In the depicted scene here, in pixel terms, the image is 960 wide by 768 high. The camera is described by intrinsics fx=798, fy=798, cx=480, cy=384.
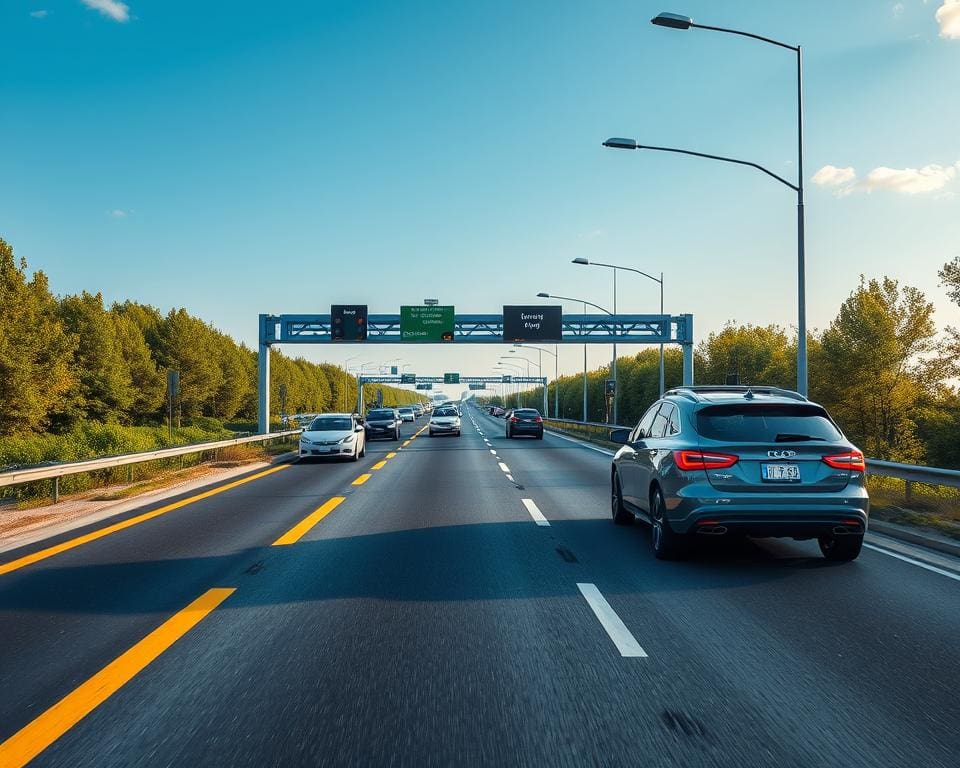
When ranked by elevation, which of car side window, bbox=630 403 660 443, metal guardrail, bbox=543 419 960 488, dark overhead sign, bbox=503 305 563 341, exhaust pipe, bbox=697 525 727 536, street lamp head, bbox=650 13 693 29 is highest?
street lamp head, bbox=650 13 693 29

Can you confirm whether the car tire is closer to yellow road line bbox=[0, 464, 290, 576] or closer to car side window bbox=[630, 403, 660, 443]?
car side window bbox=[630, 403, 660, 443]

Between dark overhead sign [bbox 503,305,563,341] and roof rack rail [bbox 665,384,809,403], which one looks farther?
dark overhead sign [bbox 503,305,563,341]

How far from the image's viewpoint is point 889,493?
41.2 ft

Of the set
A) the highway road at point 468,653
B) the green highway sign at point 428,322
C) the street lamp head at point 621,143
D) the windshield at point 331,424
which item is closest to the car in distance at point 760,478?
the highway road at point 468,653

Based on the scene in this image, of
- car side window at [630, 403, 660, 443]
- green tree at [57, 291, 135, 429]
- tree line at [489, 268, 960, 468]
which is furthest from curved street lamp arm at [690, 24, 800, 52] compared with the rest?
green tree at [57, 291, 135, 429]

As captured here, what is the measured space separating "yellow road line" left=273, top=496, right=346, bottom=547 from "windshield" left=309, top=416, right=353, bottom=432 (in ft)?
36.0

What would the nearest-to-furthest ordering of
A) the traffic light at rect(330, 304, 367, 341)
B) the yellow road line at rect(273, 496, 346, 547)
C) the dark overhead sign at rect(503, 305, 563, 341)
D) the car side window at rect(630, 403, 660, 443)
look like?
the yellow road line at rect(273, 496, 346, 547) → the car side window at rect(630, 403, 660, 443) → the traffic light at rect(330, 304, 367, 341) → the dark overhead sign at rect(503, 305, 563, 341)

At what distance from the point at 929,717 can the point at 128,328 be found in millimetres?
62100

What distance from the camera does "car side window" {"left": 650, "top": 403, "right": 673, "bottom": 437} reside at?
8.70 metres

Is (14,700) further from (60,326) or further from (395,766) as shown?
(60,326)

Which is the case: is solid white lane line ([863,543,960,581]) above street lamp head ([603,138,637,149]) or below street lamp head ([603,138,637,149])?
below

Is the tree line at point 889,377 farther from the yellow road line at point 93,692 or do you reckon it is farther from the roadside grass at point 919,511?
the yellow road line at point 93,692

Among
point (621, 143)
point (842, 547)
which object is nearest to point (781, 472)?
point (842, 547)

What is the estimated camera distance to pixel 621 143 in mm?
17250
